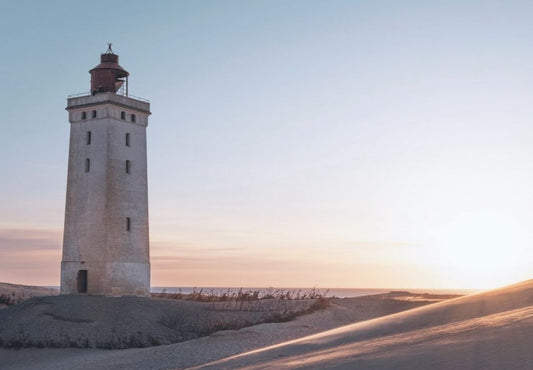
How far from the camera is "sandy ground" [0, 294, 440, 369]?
14.1 m

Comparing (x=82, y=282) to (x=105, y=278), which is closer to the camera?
(x=105, y=278)

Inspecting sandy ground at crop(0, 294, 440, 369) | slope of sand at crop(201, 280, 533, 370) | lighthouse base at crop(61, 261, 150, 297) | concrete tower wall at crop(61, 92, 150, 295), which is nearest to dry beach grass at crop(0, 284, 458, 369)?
sandy ground at crop(0, 294, 440, 369)

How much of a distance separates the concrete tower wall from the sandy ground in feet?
30.8

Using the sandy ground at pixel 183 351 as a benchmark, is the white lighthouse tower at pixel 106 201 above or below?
above

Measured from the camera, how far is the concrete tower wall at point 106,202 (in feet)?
→ 92.1

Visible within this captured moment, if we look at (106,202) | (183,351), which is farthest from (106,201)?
(183,351)

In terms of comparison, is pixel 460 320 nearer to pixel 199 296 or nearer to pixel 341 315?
pixel 341 315

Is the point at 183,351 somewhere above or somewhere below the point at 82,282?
below

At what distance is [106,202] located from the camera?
28.2m

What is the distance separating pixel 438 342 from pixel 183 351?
939 cm

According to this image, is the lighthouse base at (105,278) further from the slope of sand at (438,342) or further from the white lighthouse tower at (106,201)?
the slope of sand at (438,342)

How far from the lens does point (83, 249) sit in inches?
1118

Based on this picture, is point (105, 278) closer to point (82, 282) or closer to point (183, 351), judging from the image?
point (82, 282)

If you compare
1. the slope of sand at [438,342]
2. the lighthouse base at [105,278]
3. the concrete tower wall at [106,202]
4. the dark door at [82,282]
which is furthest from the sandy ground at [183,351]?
the dark door at [82,282]
